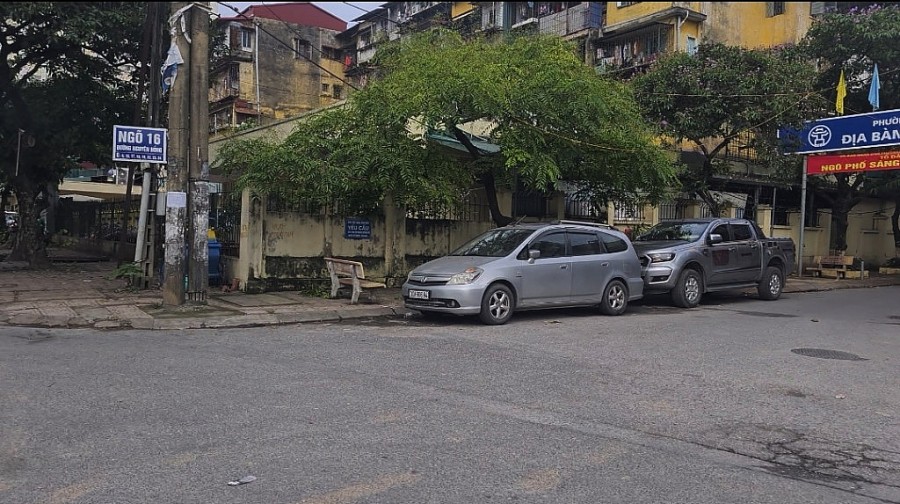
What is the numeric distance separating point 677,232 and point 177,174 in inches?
392

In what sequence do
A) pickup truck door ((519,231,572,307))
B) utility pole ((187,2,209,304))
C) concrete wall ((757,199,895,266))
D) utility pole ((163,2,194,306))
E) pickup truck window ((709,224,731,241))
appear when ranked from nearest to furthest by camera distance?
pickup truck door ((519,231,572,307))
utility pole ((163,2,194,306))
utility pole ((187,2,209,304))
pickup truck window ((709,224,731,241))
concrete wall ((757,199,895,266))

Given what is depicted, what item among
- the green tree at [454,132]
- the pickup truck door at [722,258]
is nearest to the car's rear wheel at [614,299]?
A: the green tree at [454,132]

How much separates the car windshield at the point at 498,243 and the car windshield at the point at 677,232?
4345mm

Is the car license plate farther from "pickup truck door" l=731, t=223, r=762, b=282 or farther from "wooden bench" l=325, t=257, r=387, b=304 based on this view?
"pickup truck door" l=731, t=223, r=762, b=282

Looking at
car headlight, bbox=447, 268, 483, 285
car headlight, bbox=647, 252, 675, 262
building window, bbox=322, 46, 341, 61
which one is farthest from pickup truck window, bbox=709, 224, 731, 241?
building window, bbox=322, 46, 341, 61

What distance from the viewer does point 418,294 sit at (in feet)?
36.7

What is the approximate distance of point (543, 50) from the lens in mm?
13391

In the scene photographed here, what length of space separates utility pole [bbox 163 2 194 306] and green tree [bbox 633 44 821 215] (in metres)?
12.1

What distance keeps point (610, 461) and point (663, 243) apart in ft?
33.7

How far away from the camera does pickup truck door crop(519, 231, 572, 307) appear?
11352 mm

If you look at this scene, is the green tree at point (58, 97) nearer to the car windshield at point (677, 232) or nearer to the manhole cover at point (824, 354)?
the car windshield at point (677, 232)

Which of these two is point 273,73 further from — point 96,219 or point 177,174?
point 177,174

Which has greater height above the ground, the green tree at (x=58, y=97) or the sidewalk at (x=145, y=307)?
the green tree at (x=58, y=97)

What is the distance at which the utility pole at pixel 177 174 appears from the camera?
1152 centimetres
